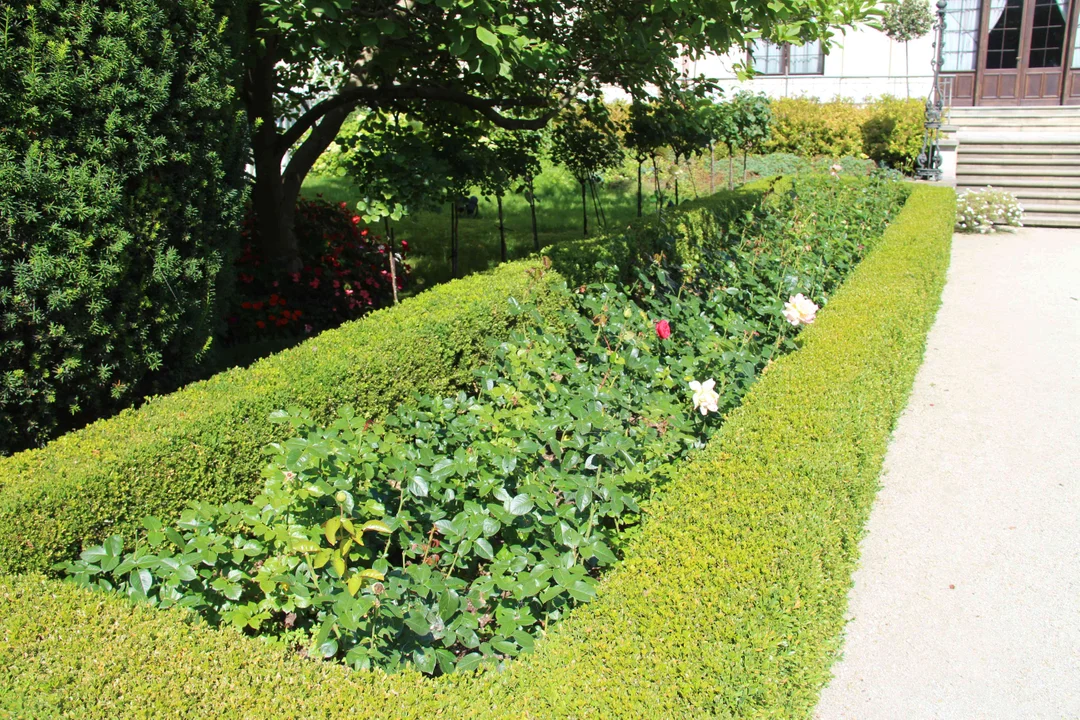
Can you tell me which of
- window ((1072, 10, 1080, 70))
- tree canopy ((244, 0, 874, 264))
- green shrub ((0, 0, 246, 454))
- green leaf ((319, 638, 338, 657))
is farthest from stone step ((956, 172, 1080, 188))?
green leaf ((319, 638, 338, 657))

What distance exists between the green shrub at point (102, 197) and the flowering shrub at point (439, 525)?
0.82m

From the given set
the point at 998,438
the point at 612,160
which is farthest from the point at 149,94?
the point at 612,160

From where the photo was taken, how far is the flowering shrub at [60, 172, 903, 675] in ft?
8.50

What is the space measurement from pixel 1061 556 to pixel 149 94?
4.55 m

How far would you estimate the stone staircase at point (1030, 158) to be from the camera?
1279cm

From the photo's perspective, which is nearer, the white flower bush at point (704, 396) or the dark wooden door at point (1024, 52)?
the white flower bush at point (704, 396)

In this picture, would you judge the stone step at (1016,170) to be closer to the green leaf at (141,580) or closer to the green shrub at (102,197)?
the green shrub at (102,197)

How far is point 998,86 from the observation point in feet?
55.3

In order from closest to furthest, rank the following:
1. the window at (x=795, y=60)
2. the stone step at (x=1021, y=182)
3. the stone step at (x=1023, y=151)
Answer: the stone step at (x=1021, y=182) → the stone step at (x=1023, y=151) → the window at (x=795, y=60)

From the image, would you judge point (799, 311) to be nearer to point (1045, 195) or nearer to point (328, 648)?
point (328, 648)

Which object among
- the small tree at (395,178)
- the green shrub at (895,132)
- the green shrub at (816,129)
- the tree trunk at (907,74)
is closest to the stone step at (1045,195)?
the green shrub at (895,132)

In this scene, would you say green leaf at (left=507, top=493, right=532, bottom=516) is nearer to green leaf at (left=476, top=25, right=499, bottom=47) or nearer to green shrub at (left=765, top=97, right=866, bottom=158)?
green leaf at (left=476, top=25, right=499, bottom=47)

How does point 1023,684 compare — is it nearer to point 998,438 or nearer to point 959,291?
point 998,438

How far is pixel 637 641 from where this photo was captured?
7.93 feet
